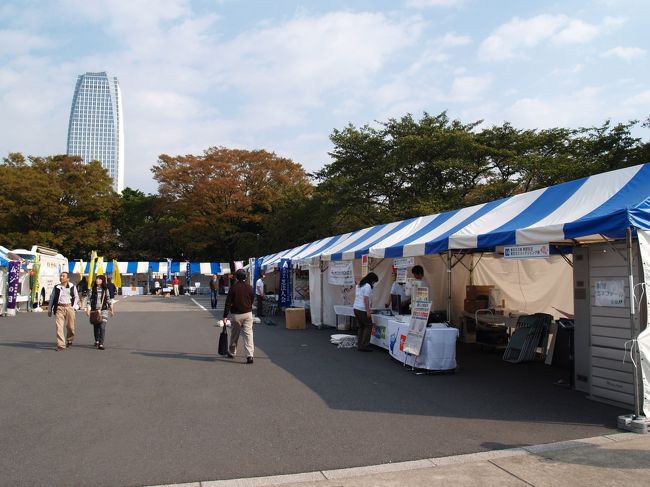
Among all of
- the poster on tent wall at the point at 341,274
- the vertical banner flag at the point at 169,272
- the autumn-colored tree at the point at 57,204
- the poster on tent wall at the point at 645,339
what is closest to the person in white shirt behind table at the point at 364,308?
the poster on tent wall at the point at 341,274

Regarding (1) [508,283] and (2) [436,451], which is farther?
(1) [508,283]

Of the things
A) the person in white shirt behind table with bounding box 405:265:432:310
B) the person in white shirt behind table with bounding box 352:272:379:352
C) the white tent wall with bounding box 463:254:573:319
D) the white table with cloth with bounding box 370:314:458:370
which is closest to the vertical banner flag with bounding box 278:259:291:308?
the person in white shirt behind table with bounding box 405:265:432:310

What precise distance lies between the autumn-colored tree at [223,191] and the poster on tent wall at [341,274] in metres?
29.4

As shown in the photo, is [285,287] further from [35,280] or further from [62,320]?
[35,280]

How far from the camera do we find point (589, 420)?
5605 mm

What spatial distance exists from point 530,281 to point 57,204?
139 ft

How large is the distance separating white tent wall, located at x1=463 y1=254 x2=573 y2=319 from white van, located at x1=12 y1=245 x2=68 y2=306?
58.8ft

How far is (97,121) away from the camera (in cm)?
11156

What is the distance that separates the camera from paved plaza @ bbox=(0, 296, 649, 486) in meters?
4.42

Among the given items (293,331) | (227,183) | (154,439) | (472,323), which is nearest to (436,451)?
(154,439)

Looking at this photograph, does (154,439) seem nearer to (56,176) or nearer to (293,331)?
(293,331)

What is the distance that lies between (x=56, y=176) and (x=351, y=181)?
31.4 m

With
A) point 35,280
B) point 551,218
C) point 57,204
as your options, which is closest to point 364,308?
point 551,218

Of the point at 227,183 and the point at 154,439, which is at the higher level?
the point at 227,183
